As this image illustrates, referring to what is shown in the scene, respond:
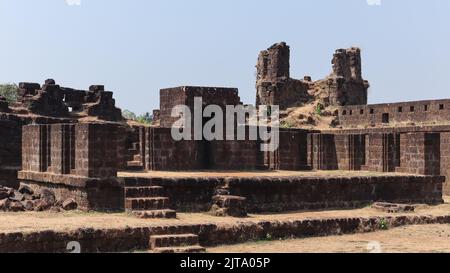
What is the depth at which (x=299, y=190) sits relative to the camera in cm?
1620

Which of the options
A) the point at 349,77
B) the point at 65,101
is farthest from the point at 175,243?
the point at 349,77

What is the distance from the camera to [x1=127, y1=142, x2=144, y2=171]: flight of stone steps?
18.0 meters

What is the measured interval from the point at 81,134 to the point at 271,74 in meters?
27.0

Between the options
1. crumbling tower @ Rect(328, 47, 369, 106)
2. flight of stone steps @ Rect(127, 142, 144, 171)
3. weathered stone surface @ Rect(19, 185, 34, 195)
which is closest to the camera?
weathered stone surface @ Rect(19, 185, 34, 195)

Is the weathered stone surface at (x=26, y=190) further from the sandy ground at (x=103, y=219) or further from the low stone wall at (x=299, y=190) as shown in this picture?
the low stone wall at (x=299, y=190)

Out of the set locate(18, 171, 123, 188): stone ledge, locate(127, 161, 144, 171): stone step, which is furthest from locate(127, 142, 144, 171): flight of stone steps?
locate(18, 171, 123, 188): stone ledge

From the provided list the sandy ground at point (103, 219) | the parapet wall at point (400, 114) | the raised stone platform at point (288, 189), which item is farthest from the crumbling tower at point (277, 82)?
the sandy ground at point (103, 219)

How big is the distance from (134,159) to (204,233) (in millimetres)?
7353

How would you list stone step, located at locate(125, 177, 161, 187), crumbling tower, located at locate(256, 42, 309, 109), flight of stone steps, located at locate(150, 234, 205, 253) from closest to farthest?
1. flight of stone steps, located at locate(150, 234, 205, 253)
2. stone step, located at locate(125, 177, 161, 187)
3. crumbling tower, located at locate(256, 42, 309, 109)

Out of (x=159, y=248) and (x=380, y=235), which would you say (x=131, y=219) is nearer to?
(x=159, y=248)

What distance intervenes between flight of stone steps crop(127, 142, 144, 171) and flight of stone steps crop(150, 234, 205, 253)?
6.36 metres

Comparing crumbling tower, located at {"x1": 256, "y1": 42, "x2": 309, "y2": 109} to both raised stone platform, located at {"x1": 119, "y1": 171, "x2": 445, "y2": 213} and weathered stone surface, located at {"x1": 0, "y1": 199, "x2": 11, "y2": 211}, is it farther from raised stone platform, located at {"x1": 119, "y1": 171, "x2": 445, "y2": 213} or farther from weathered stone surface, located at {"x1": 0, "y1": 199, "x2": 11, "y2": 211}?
weathered stone surface, located at {"x1": 0, "y1": 199, "x2": 11, "y2": 211}
